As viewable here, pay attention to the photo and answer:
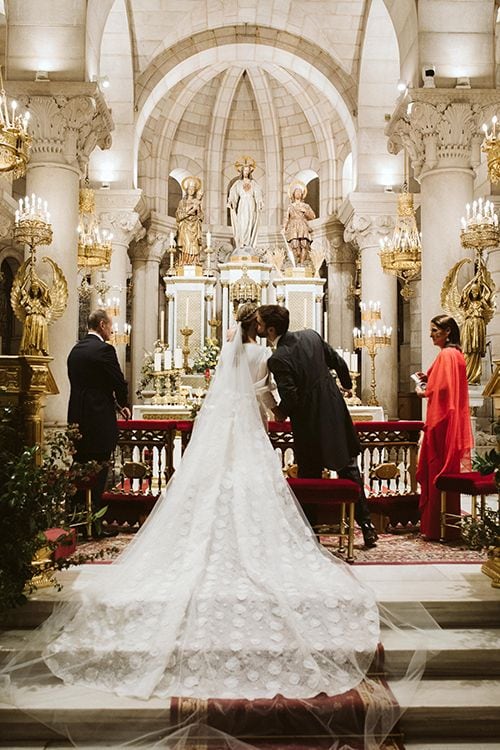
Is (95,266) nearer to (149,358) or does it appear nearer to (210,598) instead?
(149,358)

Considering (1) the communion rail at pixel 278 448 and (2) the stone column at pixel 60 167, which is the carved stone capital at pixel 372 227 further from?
(1) the communion rail at pixel 278 448

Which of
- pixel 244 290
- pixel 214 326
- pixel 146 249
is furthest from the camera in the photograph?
pixel 146 249

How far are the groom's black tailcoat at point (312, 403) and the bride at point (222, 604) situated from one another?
69 centimetres

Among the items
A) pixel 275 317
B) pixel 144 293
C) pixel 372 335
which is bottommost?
pixel 275 317

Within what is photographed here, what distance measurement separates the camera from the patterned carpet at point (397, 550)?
18.5 feet

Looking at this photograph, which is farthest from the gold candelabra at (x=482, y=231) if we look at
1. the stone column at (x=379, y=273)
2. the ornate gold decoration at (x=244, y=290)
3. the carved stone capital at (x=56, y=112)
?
the ornate gold decoration at (x=244, y=290)

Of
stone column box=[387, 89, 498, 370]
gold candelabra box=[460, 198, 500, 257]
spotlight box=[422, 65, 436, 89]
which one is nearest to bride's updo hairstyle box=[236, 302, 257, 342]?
gold candelabra box=[460, 198, 500, 257]

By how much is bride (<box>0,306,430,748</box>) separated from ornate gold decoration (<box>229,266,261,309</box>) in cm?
1081

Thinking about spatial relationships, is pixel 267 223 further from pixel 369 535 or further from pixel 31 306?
pixel 369 535

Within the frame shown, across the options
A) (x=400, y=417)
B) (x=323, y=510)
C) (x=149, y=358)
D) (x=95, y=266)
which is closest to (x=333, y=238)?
(x=400, y=417)

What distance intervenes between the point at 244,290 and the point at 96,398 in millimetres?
9470

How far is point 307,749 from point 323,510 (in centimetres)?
221

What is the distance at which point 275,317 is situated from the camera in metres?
5.57

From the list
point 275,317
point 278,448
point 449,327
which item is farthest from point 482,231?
point 275,317
